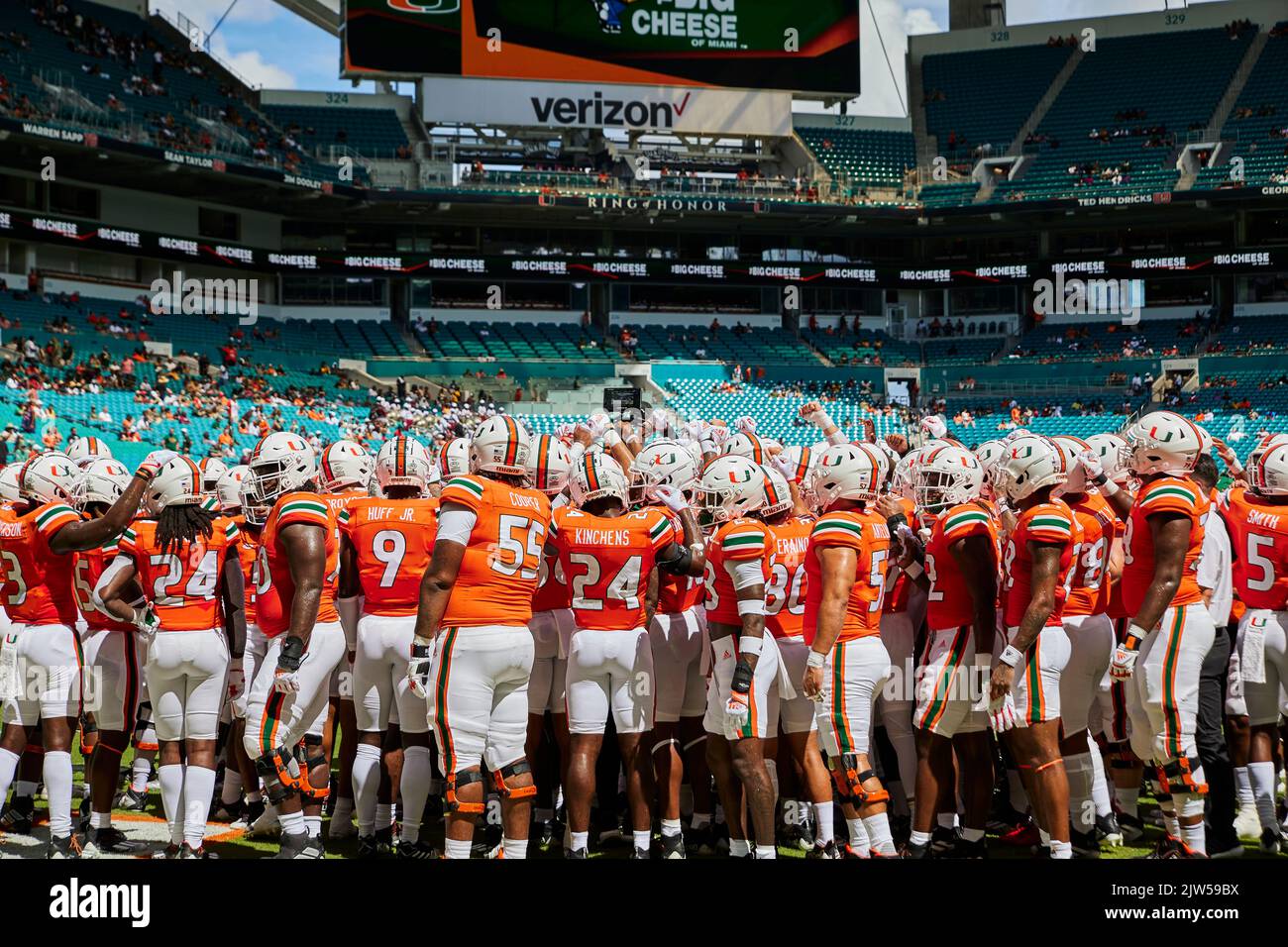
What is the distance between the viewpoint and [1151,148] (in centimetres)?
4519

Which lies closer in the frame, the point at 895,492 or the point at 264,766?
the point at 264,766

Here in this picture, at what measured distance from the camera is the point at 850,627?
7.15 meters

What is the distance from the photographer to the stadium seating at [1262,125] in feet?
140

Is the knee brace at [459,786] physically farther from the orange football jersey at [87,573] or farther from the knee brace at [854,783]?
the orange football jersey at [87,573]

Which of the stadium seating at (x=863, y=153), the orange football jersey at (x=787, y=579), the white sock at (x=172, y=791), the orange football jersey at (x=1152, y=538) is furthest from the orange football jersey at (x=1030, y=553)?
the stadium seating at (x=863, y=153)

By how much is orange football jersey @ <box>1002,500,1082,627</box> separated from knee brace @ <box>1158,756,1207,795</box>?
3.04 feet

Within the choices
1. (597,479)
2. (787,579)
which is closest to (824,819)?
(787,579)

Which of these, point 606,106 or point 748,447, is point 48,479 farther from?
point 606,106

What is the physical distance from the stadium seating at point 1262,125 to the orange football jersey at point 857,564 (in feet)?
132

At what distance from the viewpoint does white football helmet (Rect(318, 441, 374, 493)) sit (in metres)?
7.96

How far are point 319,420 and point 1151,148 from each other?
97.6 ft

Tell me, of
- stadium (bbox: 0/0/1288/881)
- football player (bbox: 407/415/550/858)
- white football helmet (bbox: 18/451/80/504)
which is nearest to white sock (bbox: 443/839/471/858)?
football player (bbox: 407/415/550/858)
